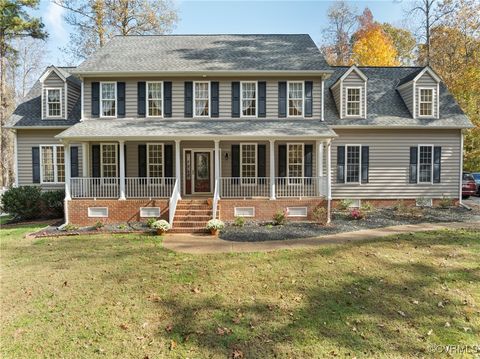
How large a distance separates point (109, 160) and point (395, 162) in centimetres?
1418

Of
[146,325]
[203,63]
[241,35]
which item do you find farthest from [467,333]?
[241,35]

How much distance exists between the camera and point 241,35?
17.9 meters

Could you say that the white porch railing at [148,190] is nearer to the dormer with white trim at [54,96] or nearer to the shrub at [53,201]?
the shrub at [53,201]

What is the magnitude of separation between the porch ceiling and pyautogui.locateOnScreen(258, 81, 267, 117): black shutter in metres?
0.40

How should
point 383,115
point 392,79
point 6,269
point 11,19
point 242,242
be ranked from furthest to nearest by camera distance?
point 11,19 → point 392,79 → point 383,115 → point 242,242 → point 6,269

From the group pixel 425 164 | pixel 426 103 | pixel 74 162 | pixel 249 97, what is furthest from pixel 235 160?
pixel 426 103

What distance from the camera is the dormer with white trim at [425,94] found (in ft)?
50.1

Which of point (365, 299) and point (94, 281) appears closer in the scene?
point (365, 299)

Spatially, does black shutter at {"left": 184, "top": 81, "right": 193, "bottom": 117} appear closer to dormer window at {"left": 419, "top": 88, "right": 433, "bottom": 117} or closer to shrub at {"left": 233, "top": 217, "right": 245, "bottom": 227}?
shrub at {"left": 233, "top": 217, "right": 245, "bottom": 227}

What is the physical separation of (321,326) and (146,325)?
113 inches

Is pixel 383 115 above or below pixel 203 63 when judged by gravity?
below

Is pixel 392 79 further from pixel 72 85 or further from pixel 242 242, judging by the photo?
pixel 72 85

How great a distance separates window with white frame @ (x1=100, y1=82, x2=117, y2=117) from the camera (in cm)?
1433

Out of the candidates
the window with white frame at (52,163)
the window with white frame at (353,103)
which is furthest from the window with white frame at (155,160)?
the window with white frame at (353,103)
